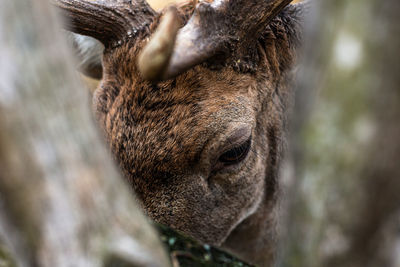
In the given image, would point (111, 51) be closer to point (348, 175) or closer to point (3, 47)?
point (3, 47)

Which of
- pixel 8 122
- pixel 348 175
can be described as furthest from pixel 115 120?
pixel 348 175

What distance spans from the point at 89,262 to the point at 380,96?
2.31ft

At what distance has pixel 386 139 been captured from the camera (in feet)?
2.95

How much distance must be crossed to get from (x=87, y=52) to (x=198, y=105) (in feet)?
5.27

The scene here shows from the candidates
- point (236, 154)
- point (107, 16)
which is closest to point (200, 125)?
point (236, 154)

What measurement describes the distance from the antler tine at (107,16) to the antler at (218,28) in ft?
1.70

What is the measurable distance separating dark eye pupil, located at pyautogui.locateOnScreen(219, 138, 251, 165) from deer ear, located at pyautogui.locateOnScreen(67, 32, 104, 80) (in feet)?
4.85

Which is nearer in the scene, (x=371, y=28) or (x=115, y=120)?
(x=371, y=28)

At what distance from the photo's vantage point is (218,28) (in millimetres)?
2232

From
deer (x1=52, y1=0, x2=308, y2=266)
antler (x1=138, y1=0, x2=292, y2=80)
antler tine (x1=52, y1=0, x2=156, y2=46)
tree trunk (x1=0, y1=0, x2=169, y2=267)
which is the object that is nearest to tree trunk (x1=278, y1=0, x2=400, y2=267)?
tree trunk (x1=0, y1=0, x2=169, y2=267)

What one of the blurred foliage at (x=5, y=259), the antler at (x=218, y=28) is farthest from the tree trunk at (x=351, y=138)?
the antler at (x=218, y=28)

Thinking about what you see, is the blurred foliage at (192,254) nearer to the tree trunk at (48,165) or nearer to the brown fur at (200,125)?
the tree trunk at (48,165)

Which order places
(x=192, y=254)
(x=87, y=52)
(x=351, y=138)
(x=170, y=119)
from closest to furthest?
(x=351, y=138)
(x=192, y=254)
(x=170, y=119)
(x=87, y=52)

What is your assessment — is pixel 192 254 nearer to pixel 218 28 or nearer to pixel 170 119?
pixel 170 119
